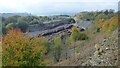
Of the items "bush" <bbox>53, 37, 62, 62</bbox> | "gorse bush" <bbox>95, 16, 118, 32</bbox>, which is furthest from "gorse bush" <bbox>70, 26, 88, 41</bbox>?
"bush" <bbox>53, 37, 62, 62</bbox>

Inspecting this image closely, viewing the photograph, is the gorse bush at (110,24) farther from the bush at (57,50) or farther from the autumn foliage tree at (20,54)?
the autumn foliage tree at (20,54)

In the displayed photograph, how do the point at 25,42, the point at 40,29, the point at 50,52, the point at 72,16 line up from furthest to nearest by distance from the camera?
the point at 72,16 < the point at 40,29 < the point at 50,52 < the point at 25,42

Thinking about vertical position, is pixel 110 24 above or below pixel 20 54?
below

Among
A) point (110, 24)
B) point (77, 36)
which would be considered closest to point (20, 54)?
point (110, 24)

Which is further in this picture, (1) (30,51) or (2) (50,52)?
(2) (50,52)

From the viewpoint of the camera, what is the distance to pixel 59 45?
91.5 ft

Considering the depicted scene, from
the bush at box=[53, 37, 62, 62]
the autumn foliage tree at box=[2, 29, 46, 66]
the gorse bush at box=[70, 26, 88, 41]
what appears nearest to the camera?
the autumn foliage tree at box=[2, 29, 46, 66]

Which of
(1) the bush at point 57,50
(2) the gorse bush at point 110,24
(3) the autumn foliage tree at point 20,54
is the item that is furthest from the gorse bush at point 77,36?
(3) the autumn foliage tree at point 20,54

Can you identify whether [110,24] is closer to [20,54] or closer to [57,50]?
[57,50]

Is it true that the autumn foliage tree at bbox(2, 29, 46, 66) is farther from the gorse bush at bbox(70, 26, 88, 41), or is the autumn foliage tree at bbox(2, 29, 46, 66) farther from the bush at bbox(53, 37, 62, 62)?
the gorse bush at bbox(70, 26, 88, 41)

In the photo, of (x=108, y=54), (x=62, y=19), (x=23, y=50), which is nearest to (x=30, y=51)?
(x=23, y=50)

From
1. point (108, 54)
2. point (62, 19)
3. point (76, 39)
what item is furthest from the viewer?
point (62, 19)

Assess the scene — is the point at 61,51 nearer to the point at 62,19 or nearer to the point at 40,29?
the point at 40,29

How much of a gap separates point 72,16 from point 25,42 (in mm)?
49222
